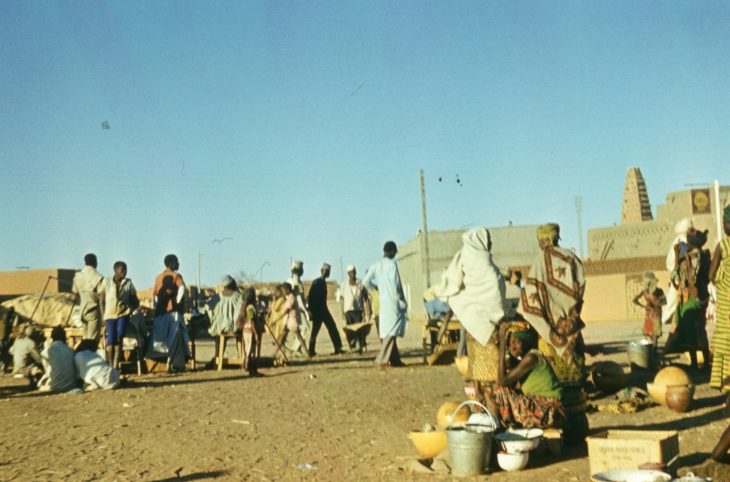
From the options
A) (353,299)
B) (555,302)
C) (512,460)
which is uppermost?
(555,302)

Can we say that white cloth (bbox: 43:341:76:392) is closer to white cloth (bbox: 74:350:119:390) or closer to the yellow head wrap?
white cloth (bbox: 74:350:119:390)

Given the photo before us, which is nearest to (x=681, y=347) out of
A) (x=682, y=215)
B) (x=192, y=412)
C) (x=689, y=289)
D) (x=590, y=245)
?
(x=689, y=289)

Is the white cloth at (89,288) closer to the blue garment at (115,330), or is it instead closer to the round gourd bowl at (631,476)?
the blue garment at (115,330)

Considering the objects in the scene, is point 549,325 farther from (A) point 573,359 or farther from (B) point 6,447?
(B) point 6,447

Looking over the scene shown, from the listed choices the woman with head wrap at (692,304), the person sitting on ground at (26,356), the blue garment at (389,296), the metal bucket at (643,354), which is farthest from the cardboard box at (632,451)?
the person sitting on ground at (26,356)

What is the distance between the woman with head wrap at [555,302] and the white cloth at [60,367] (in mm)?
6662

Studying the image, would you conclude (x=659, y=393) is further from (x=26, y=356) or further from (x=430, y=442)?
(x=26, y=356)

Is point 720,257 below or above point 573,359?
above

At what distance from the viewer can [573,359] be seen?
7.90 m

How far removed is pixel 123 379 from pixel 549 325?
7.12 m

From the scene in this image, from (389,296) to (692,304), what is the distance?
4871 millimetres

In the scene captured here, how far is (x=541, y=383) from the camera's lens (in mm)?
7070

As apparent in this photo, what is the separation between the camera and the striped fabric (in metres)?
7.29

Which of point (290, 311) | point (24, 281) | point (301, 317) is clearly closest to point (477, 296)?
point (290, 311)
